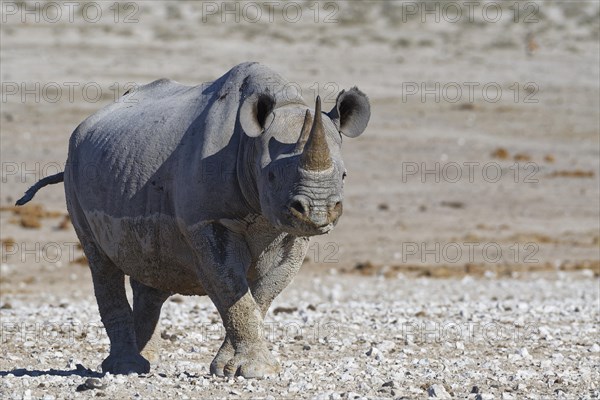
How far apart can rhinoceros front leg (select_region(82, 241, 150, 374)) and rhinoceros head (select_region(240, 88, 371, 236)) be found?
2626 mm

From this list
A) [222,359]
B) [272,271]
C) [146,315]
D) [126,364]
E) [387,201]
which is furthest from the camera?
[387,201]

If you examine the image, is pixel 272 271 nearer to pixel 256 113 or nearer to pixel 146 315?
pixel 256 113

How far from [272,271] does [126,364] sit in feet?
5.52

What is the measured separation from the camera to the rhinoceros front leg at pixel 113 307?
38.5 ft

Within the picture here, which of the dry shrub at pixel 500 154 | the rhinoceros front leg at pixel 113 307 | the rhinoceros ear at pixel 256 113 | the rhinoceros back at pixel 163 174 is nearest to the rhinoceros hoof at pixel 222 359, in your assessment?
the rhinoceros back at pixel 163 174

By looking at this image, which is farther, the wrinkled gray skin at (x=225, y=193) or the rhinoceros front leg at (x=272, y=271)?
the rhinoceros front leg at (x=272, y=271)

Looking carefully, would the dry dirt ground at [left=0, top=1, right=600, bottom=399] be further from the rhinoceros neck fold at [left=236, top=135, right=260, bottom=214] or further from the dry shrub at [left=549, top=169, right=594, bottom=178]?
the rhinoceros neck fold at [left=236, top=135, right=260, bottom=214]

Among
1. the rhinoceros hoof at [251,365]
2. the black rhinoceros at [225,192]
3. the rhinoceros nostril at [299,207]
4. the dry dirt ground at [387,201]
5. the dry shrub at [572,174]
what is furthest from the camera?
the dry shrub at [572,174]

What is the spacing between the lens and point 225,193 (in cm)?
1012

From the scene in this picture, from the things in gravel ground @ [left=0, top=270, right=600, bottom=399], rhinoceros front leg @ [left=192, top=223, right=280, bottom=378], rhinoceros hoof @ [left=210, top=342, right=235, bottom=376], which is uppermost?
rhinoceros front leg @ [left=192, top=223, right=280, bottom=378]

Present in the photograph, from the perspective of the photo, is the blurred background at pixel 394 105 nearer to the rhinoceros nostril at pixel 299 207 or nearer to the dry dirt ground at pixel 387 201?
the dry dirt ground at pixel 387 201

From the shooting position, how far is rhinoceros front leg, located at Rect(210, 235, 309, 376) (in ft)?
34.8

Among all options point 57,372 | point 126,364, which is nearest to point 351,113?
point 126,364

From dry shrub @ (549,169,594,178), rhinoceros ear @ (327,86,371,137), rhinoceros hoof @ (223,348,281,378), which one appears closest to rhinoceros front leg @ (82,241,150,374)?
rhinoceros hoof @ (223,348,281,378)
